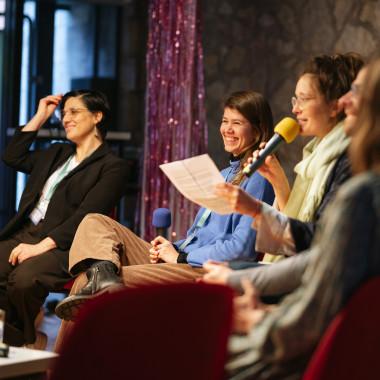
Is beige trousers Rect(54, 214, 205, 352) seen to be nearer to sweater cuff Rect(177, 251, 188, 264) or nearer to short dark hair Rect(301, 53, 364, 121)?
sweater cuff Rect(177, 251, 188, 264)

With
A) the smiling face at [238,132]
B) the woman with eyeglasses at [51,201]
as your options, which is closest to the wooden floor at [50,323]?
the woman with eyeglasses at [51,201]

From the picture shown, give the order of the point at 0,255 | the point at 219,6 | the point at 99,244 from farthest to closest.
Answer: the point at 219,6 < the point at 0,255 < the point at 99,244

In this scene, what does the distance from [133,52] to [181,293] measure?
453 cm

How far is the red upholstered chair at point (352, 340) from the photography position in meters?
1.00

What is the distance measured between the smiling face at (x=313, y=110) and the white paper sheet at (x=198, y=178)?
1.19 ft

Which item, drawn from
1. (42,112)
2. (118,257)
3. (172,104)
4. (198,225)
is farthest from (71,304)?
(172,104)

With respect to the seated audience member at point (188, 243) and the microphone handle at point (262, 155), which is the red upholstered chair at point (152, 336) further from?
the seated audience member at point (188, 243)

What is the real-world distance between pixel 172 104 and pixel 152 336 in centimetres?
368

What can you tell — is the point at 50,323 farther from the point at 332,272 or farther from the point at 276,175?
the point at 332,272

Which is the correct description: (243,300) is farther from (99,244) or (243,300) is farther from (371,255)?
(99,244)

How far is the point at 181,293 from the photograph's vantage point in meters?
0.96

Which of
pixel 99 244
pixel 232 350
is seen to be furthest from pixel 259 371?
pixel 99 244

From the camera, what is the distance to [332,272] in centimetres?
104

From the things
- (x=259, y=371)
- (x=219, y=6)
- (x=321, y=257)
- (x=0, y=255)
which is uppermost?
(x=219, y=6)
